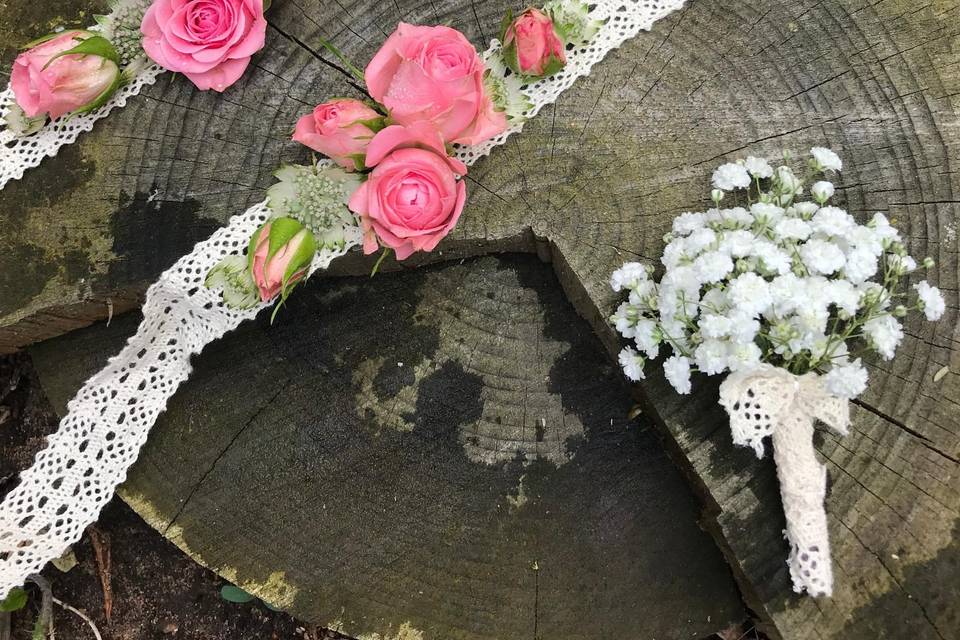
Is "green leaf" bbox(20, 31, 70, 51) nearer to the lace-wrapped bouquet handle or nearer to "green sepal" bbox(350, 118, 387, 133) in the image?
the lace-wrapped bouquet handle

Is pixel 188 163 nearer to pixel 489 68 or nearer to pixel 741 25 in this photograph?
pixel 489 68

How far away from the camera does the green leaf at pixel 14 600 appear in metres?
1.98

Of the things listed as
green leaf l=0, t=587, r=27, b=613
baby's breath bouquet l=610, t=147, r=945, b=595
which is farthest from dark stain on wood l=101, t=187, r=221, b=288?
green leaf l=0, t=587, r=27, b=613

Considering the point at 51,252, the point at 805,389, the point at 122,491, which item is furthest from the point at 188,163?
the point at 805,389

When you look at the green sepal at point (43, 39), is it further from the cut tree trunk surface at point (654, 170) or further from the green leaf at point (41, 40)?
the cut tree trunk surface at point (654, 170)

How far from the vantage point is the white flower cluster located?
49.2 inches

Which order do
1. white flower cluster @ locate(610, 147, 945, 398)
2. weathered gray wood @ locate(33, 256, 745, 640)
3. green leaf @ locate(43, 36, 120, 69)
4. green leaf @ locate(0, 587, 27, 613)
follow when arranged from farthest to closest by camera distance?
green leaf @ locate(0, 587, 27, 613) → weathered gray wood @ locate(33, 256, 745, 640) → green leaf @ locate(43, 36, 120, 69) → white flower cluster @ locate(610, 147, 945, 398)

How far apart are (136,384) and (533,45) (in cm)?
108

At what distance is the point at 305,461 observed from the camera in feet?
5.46

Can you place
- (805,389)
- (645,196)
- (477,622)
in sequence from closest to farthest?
(805,389)
(645,196)
(477,622)

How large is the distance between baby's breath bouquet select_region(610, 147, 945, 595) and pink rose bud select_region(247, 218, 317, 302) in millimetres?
597

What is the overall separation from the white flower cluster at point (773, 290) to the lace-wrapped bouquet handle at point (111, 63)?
884 mm

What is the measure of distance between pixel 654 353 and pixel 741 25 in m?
0.72

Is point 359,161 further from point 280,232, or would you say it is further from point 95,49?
point 95,49
